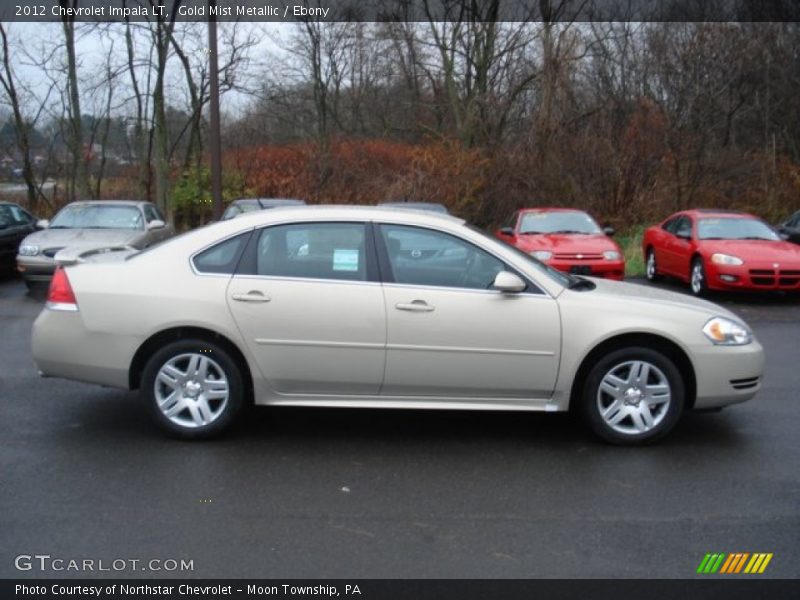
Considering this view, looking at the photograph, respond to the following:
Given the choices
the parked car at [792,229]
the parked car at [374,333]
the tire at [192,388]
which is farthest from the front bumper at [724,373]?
the parked car at [792,229]

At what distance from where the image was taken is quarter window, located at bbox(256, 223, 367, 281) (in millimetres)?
5348

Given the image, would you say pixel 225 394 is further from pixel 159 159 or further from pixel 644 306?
pixel 159 159

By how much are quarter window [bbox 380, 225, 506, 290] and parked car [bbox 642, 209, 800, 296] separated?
7953 mm

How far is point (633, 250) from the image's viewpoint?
18.4 meters

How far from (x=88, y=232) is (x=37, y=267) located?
95cm

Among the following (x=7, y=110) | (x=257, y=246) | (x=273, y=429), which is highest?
(x=7, y=110)

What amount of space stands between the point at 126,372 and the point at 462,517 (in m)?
2.47

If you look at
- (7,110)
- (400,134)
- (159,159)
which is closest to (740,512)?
(159,159)

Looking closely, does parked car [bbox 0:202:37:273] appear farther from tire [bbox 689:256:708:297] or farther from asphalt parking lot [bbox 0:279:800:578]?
tire [bbox 689:256:708:297]

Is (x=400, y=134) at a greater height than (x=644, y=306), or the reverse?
(x=400, y=134)

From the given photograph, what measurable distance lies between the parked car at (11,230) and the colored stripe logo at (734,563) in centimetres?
1355

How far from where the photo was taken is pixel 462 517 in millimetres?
4238

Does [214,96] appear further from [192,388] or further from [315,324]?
[315,324]
